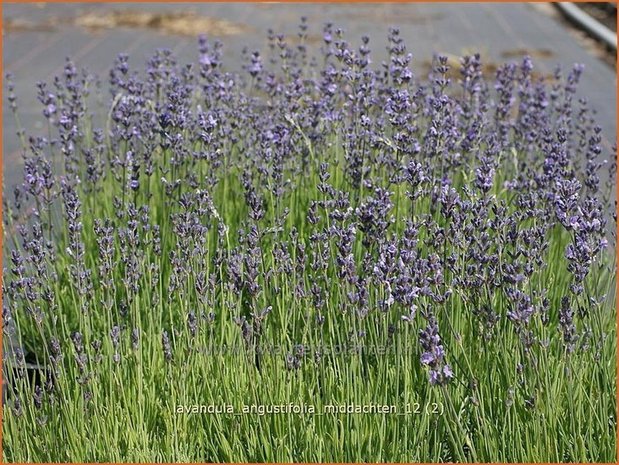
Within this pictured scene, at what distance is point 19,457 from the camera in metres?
3.57

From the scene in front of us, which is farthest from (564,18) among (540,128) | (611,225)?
(540,128)

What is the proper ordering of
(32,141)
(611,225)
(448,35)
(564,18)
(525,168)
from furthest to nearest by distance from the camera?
1. (564,18)
2. (448,35)
3. (611,225)
4. (525,168)
5. (32,141)

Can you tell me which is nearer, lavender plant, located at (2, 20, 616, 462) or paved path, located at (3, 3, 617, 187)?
lavender plant, located at (2, 20, 616, 462)

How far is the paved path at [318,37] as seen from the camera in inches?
461

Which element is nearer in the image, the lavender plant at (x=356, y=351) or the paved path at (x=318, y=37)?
the lavender plant at (x=356, y=351)

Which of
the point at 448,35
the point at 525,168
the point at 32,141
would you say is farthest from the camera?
the point at 448,35

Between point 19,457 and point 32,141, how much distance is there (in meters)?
1.83

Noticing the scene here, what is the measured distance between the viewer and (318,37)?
1377 centimetres

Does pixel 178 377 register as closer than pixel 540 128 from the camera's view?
Yes

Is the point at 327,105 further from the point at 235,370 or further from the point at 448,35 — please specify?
the point at 448,35

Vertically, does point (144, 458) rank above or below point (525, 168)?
below

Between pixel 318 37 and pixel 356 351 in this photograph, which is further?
pixel 318 37

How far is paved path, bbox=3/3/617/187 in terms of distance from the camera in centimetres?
1171

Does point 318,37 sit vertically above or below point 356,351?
above
